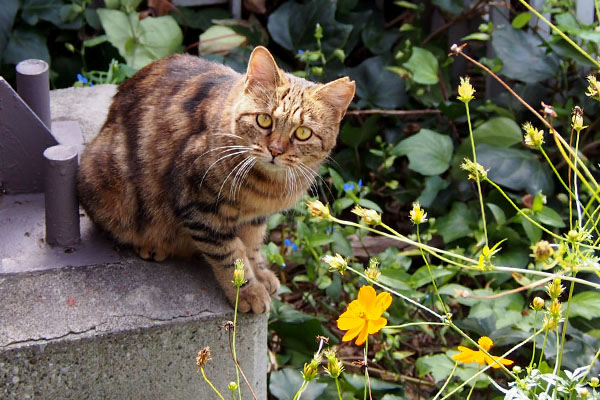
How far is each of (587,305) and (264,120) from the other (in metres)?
1.29

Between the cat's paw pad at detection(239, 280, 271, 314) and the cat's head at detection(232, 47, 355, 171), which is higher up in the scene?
the cat's head at detection(232, 47, 355, 171)

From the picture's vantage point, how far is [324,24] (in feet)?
14.1

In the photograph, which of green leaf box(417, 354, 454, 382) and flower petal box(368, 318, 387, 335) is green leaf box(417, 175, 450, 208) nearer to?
→ green leaf box(417, 354, 454, 382)

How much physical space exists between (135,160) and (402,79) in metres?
1.91

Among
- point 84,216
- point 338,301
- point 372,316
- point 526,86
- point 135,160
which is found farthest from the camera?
point 526,86

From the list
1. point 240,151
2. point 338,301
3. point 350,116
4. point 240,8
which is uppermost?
point 240,151

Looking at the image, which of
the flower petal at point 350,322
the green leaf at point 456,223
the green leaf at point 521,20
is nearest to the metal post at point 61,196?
the flower petal at point 350,322

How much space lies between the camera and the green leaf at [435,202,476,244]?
3.55m

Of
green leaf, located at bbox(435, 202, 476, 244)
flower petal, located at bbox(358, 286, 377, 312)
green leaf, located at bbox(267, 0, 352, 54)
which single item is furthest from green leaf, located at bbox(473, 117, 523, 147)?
flower petal, located at bbox(358, 286, 377, 312)

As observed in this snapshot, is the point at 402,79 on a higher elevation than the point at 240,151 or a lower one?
lower

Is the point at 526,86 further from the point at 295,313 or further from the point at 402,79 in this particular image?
the point at 295,313

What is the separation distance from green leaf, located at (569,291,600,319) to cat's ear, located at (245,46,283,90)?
129 centimetres

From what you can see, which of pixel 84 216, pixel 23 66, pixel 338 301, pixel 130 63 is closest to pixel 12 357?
pixel 84 216

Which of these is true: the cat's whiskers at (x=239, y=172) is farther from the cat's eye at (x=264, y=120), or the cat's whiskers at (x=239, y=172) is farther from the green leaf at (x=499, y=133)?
the green leaf at (x=499, y=133)
